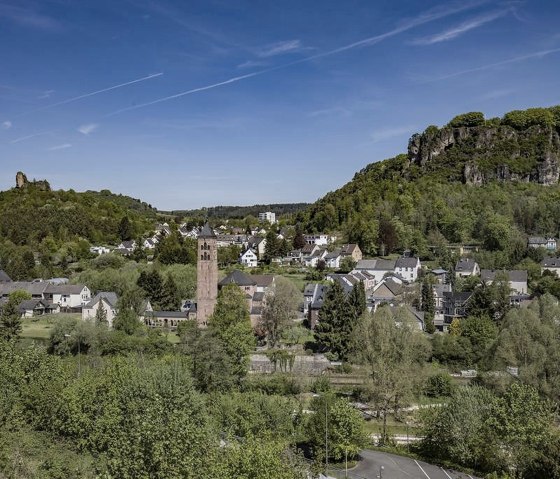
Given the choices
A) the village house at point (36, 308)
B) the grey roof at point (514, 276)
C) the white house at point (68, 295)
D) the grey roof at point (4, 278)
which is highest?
the grey roof at point (514, 276)

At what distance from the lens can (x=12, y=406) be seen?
22.4m

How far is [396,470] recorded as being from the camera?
73.7 feet

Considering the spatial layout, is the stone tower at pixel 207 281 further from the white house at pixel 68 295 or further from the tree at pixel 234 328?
the white house at pixel 68 295

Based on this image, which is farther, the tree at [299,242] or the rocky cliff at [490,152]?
the rocky cliff at [490,152]

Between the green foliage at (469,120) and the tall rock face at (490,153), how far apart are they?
4.45ft

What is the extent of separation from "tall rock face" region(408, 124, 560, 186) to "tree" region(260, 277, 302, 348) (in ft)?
183

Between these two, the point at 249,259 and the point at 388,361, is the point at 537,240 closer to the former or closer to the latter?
the point at 249,259

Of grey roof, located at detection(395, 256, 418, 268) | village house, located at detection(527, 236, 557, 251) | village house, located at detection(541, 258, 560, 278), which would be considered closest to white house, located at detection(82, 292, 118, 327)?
grey roof, located at detection(395, 256, 418, 268)

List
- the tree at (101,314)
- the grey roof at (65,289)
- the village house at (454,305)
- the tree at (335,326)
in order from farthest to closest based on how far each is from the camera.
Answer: the grey roof at (65,289), the village house at (454,305), the tree at (101,314), the tree at (335,326)

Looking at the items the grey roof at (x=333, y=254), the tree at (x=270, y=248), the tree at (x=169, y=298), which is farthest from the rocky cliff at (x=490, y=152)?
the tree at (x=169, y=298)

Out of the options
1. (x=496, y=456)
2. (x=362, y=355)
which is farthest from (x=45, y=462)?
(x=362, y=355)

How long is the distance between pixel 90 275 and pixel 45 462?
4670 centimetres

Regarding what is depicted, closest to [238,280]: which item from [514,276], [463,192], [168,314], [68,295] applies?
[168,314]

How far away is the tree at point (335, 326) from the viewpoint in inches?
1574
